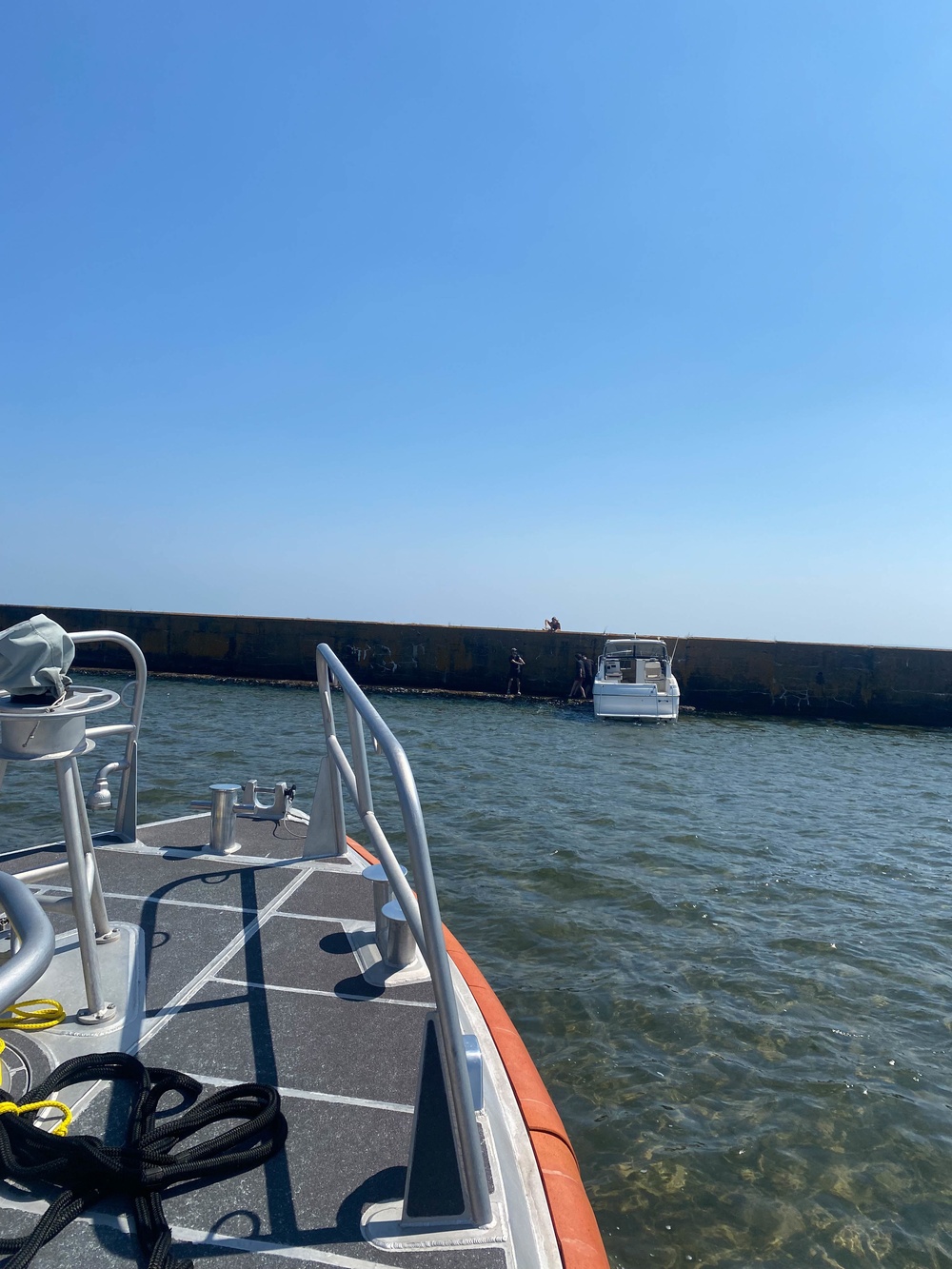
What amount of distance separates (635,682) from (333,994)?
19801mm

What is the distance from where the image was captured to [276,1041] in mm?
3359

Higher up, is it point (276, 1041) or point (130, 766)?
point (130, 766)

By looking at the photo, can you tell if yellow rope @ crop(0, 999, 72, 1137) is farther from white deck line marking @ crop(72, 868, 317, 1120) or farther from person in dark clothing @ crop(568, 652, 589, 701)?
person in dark clothing @ crop(568, 652, 589, 701)

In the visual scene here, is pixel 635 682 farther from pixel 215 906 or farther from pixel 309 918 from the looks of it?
pixel 215 906

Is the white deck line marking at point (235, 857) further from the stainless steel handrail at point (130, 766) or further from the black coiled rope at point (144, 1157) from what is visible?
the black coiled rope at point (144, 1157)

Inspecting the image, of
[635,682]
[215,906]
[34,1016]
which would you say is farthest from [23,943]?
[635,682]

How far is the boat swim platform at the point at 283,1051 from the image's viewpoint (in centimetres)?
232

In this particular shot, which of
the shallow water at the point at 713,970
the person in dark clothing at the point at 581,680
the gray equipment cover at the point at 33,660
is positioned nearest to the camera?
the gray equipment cover at the point at 33,660

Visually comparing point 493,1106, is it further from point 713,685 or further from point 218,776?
point 713,685

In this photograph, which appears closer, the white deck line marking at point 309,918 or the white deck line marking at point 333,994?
the white deck line marking at point 333,994

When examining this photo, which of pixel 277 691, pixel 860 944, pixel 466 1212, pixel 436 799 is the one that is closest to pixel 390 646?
pixel 277 691

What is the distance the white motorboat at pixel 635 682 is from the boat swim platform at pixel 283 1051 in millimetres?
16378

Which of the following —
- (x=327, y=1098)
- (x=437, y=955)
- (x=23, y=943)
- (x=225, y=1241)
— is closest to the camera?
(x=23, y=943)

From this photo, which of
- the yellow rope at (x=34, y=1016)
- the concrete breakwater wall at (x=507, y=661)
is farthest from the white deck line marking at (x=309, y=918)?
the concrete breakwater wall at (x=507, y=661)
